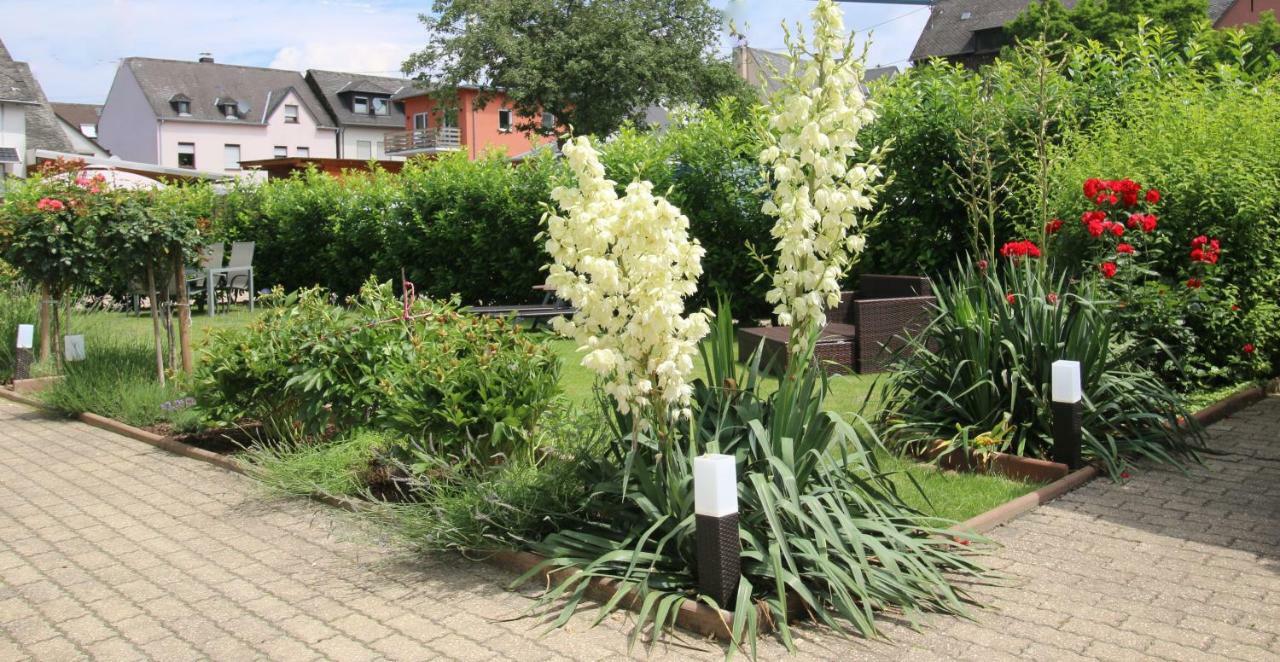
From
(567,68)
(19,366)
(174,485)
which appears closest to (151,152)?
(567,68)

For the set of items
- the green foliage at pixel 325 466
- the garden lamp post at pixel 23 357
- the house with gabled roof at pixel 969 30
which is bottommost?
the green foliage at pixel 325 466

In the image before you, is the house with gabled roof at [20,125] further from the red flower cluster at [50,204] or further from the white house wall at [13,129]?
the red flower cluster at [50,204]

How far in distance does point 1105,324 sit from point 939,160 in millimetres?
4644

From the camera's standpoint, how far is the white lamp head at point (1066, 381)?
5816mm

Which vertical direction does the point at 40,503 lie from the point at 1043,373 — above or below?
below

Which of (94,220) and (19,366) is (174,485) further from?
(19,366)

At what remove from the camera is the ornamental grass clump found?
13.7ft

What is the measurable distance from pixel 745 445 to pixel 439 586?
1454 millimetres

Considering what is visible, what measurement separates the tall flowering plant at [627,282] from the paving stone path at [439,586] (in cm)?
100

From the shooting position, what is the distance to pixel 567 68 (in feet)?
140

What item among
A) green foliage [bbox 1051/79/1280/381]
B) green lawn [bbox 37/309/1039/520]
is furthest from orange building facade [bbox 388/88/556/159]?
green foliage [bbox 1051/79/1280/381]

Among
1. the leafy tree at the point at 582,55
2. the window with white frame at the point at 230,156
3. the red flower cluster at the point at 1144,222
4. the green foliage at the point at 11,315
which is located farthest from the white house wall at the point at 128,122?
the red flower cluster at the point at 1144,222

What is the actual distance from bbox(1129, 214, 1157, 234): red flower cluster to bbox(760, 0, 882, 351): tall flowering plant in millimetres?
3712

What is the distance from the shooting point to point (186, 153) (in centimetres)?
6569
